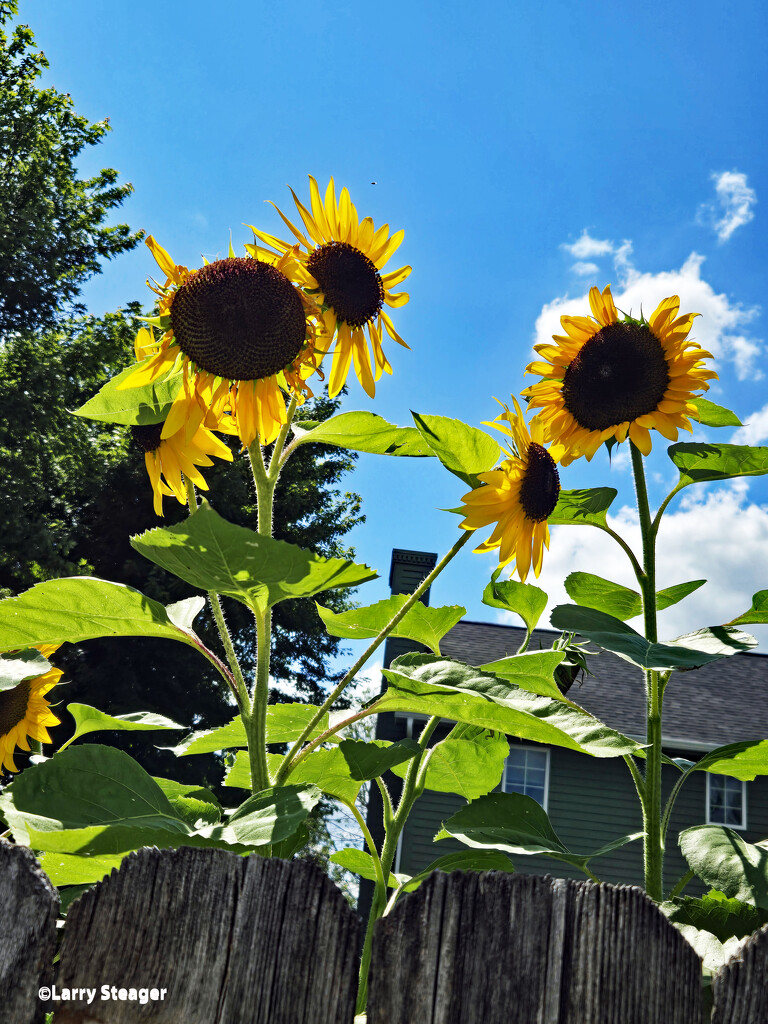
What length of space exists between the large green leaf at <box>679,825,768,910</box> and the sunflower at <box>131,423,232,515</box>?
1.06m

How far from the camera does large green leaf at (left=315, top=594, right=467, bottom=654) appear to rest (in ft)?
4.43

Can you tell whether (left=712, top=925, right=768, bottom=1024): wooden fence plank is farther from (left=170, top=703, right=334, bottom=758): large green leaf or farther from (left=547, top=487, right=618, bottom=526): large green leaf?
(left=547, top=487, right=618, bottom=526): large green leaf

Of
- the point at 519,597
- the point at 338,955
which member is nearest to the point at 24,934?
the point at 338,955

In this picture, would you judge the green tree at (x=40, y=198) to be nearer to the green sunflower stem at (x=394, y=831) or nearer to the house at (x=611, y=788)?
the house at (x=611, y=788)

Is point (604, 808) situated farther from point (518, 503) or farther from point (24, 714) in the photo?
point (518, 503)

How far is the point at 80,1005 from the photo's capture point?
32.9 inches

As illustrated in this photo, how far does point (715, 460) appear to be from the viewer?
5.47ft

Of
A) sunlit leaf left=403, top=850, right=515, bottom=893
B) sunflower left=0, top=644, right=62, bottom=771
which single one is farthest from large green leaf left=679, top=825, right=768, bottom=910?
sunflower left=0, top=644, right=62, bottom=771

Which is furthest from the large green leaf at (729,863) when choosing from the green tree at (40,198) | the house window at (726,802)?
the green tree at (40,198)

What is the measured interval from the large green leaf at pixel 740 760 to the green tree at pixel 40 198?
58.5ft

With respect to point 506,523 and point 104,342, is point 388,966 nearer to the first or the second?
point 506,523

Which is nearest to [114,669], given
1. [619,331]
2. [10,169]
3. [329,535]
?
[329,535]

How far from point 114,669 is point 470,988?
15.9 meters

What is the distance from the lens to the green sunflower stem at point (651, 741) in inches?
59.2
